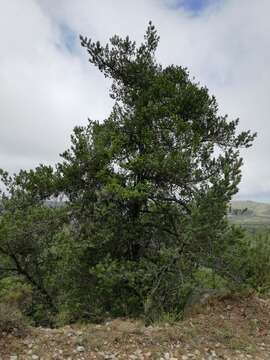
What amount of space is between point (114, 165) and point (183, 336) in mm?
6350

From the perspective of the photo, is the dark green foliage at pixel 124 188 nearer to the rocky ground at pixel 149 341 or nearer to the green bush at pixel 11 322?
the rocky ground at pixel 149 341

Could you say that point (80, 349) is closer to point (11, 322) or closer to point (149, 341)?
point (149, 341)

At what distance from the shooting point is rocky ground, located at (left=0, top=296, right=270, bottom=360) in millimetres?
6645

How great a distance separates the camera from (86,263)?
40.3 feet

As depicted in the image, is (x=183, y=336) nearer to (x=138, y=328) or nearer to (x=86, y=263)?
(x=138, y=328)

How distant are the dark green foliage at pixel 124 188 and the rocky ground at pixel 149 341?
7.63 ft

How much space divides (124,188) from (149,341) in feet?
16.4

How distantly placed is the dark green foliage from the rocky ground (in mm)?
2326

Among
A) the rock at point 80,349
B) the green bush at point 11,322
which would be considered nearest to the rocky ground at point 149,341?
the rock at point 80,349

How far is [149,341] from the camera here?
7266 mm

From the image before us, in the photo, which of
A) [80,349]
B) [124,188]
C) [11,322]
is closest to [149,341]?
[80,349]

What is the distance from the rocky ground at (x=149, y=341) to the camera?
6645 millimetres

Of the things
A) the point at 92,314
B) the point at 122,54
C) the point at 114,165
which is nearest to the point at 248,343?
the point at 92,314

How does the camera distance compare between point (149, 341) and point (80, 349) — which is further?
point (149, 341)
